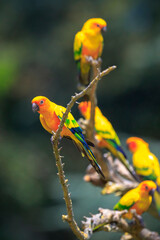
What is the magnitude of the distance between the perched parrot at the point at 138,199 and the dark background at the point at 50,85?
3.51 m

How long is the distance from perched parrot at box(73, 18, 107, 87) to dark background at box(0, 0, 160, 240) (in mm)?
3569

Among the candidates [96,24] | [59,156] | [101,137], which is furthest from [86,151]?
[101,137]

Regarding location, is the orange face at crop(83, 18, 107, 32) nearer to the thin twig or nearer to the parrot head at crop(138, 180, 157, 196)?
the parrot head at crop(138, 180, 157, 196)

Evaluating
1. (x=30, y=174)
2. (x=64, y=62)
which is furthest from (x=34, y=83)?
(x=30, y=174)

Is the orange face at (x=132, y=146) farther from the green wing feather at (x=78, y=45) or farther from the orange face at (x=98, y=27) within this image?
the orange face at (x=98, y=27)

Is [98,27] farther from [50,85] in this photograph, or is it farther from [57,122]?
[50,85]

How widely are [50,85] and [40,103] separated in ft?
21.0

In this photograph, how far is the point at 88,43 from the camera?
8.51ft

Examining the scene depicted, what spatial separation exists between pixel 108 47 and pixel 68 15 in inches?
52.4

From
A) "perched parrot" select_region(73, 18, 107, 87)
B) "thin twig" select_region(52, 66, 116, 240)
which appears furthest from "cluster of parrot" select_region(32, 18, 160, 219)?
"thin twig" select_region(52, 66, 116, 240)

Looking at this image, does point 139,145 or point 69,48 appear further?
point 69,48

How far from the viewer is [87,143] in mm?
1579

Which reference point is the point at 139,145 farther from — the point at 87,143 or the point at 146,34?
the point at 146,34

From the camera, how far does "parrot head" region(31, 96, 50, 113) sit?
58.5 inches
